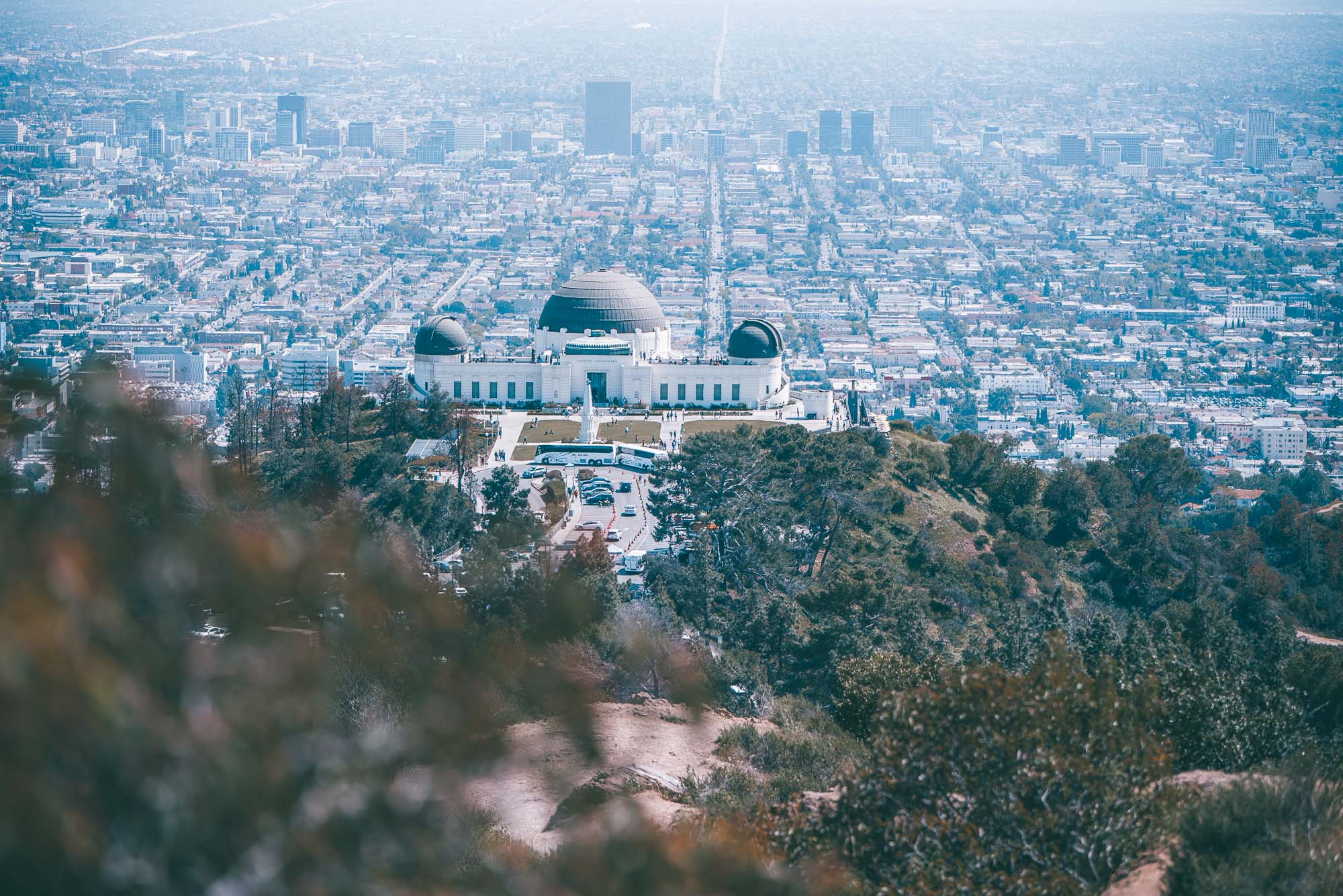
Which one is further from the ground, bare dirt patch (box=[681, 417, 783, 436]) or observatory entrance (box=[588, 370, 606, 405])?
observatory entrance (box=[588, 370, 606, 405])

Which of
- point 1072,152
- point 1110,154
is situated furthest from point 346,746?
point 1110,154

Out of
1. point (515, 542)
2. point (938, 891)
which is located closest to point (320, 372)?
point (515, 542)

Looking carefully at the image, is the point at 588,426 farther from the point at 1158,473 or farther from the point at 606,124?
the point at 606,124

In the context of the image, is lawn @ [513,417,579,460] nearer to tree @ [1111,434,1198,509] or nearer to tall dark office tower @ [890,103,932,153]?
tree @ [1111,434,1198,509]

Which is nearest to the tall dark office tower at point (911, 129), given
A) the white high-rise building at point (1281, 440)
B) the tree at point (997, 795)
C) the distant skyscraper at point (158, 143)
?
the distant skyscraper at point (158, 143)

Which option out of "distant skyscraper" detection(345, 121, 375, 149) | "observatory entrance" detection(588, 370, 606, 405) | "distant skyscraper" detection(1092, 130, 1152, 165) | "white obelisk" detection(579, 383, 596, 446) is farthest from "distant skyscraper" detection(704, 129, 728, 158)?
"white obelisk" detection(579, 383, 596, 446)

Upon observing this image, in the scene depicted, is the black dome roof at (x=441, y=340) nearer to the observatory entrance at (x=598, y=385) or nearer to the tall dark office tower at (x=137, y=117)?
the observatory entrance at (x=598, y=385)

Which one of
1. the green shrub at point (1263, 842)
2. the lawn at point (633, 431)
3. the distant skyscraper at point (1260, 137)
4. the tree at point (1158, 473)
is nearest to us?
the green shrub at point (1263, 842)
